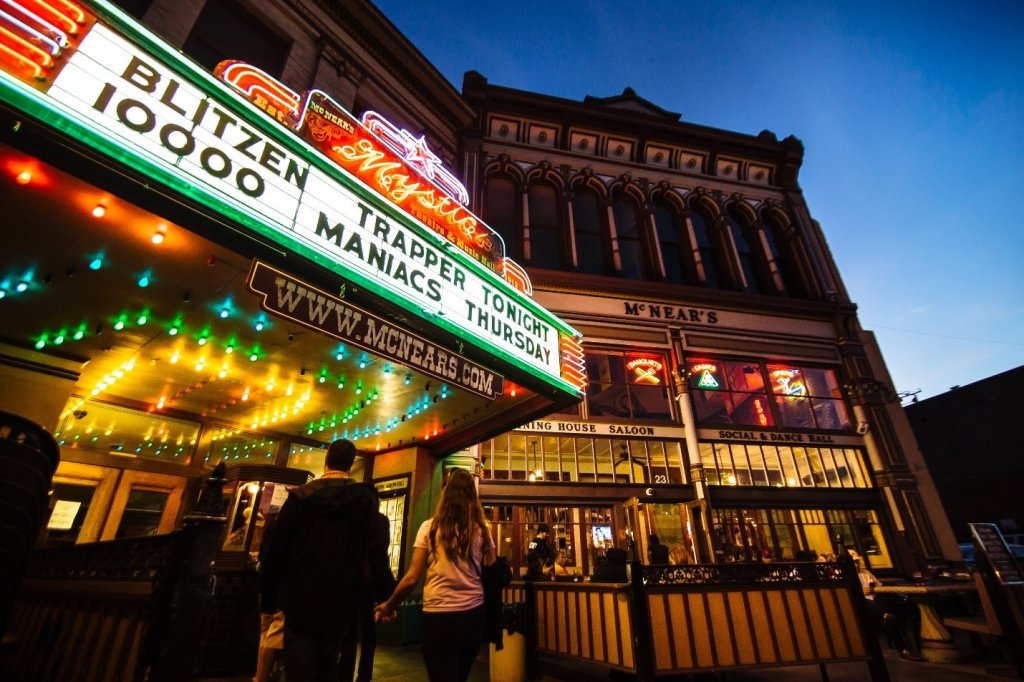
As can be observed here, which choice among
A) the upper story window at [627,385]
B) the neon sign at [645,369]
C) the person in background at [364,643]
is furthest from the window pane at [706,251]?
the person in background at [364,643]

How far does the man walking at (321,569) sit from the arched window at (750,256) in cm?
1836

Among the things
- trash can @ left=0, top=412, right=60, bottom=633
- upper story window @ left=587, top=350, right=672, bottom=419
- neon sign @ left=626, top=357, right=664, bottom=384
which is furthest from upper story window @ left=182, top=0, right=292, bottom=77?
neon sign @ left=626, top=357, right=664, bottom=384

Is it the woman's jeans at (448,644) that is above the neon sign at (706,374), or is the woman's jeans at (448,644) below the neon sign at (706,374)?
below

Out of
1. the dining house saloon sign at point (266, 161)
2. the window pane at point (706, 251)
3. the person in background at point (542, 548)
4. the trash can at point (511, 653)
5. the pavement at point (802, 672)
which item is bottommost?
the pavement at point (802, 672)

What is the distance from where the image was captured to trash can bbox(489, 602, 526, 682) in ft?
18.7

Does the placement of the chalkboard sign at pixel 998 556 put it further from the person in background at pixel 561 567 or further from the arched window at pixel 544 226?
the arched window at pixel 544 226

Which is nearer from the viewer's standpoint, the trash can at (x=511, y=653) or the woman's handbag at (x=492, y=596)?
the woman's handbag at (x=492, y=596)

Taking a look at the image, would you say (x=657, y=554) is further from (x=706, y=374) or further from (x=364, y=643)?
(x=706, y=374)

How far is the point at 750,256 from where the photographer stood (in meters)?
19.4

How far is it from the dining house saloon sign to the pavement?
4326 millimetres

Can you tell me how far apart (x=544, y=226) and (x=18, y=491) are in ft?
53.8

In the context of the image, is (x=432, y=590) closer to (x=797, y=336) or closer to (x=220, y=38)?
(x=220, y=38)

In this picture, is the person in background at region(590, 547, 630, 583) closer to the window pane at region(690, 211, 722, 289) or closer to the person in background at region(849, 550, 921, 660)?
the person in background at region(849, 550, 921, 660)

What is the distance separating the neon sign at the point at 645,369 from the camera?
49.7 feet
